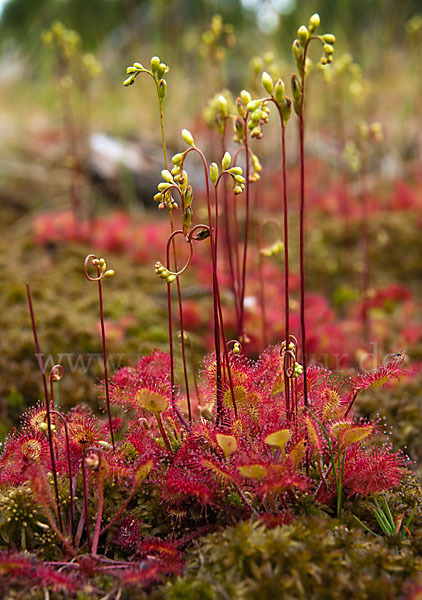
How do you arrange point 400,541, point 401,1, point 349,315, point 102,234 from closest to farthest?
point 400,541 < point 349,315 < point 102,234 < point 401,1

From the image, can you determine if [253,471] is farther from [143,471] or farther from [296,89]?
[296,89]

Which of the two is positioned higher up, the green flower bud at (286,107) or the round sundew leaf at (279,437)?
the green flower bud at (286,107)

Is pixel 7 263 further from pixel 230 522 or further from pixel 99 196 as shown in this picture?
pixel 230 522

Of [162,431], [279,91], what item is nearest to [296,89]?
[279,91]

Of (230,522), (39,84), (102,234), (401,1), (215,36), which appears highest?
(401,1)

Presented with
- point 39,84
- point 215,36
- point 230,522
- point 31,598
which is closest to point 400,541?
point 230,522

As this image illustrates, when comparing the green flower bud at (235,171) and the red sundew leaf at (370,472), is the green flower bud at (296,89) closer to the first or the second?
the green flower bud at (235,171)

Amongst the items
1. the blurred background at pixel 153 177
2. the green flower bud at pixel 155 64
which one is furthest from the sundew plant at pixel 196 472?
the blurred background at pixel 153 177

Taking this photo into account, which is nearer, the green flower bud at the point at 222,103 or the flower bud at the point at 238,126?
the green flower bud at the point at 222,103
